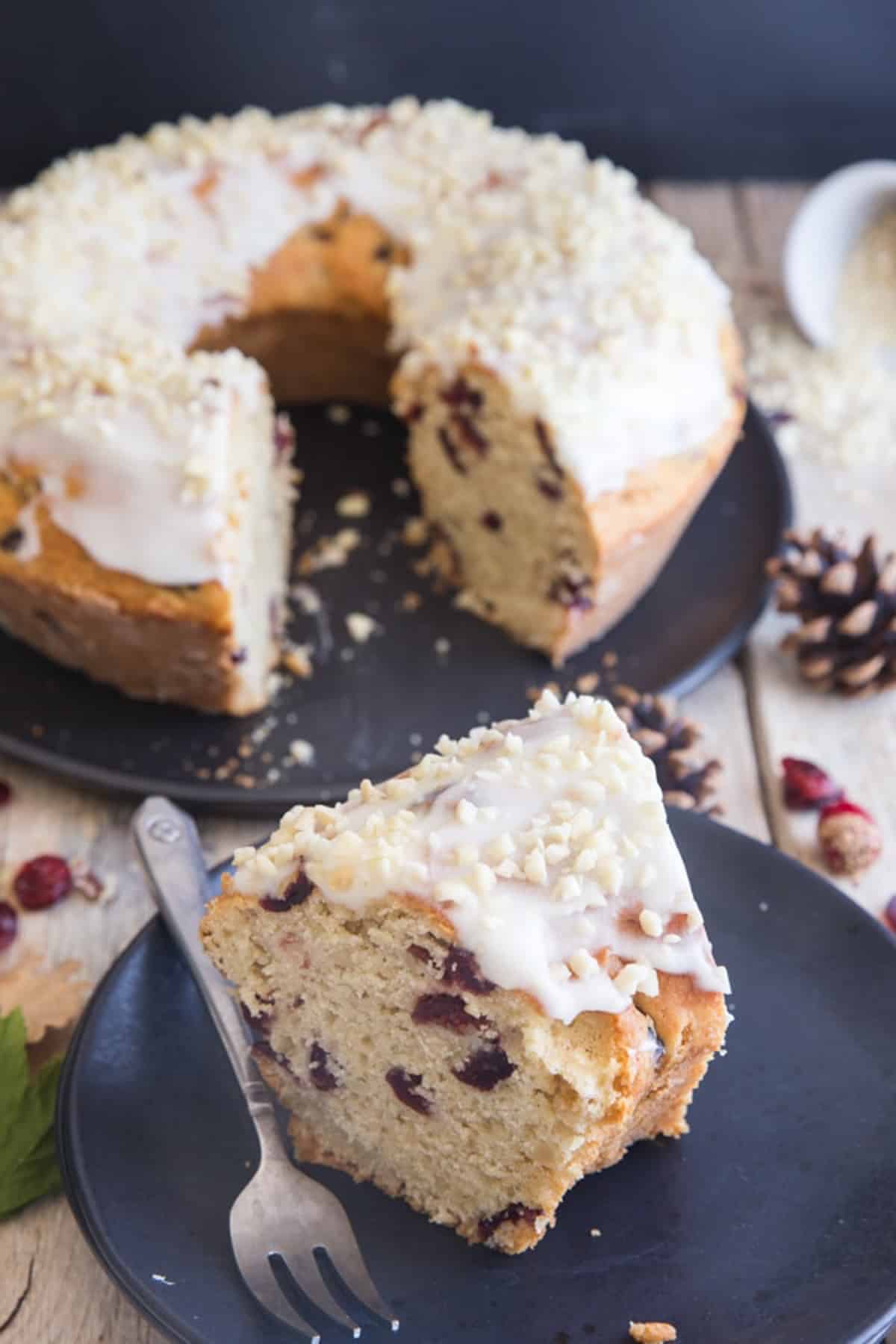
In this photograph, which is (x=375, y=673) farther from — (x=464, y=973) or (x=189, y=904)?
(x=464, y=973)

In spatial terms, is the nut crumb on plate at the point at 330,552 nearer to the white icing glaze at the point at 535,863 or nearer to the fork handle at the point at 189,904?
the fork handle at the point at 189,904

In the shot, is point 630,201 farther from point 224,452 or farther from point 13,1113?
point 13,1113

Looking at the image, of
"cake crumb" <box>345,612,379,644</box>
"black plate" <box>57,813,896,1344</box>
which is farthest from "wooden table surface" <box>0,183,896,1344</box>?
"cake crumb" <box>345,612,379,644</box>

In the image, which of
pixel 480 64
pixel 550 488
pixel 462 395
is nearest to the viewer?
pixel 550 488

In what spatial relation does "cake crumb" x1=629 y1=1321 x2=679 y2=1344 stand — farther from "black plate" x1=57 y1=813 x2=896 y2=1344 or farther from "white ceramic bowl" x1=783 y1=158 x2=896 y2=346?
"white ceramic bowl" x1=783 y1=158 x2=896 y2=346

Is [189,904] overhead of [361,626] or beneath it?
overhead

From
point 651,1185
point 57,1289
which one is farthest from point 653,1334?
point 57,1289
